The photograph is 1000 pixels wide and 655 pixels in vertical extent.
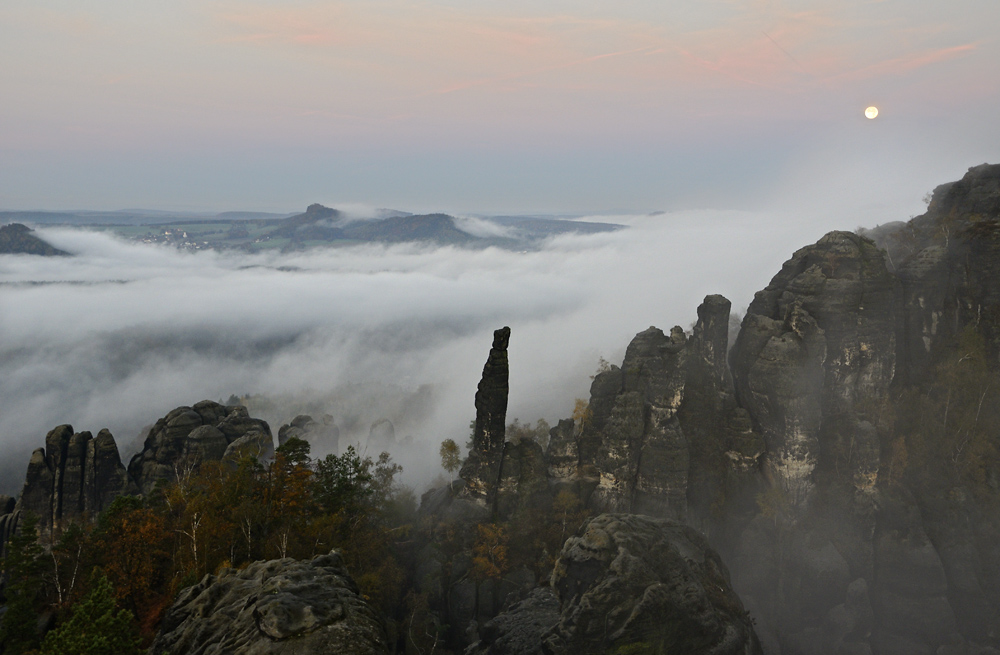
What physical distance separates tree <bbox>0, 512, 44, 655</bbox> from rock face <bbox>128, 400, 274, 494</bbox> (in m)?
25.6

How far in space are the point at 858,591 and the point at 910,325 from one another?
33025 mm

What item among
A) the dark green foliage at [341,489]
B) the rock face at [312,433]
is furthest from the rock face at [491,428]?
the rock face at [312,433]

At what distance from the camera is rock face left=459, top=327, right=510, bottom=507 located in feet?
192

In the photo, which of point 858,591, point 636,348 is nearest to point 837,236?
point 636,348

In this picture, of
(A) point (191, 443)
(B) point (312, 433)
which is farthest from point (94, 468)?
(B) point (312, 433)

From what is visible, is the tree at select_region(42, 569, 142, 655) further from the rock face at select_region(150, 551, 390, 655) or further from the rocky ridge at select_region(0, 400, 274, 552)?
the rocky ridge at select_region(0, 400, 274, 552)

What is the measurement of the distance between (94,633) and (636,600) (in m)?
29.3

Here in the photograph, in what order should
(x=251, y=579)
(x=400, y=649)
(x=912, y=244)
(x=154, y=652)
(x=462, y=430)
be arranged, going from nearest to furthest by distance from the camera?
(x=154, y=652), (x=251, y=579), (x=400, y=649), (x=912, y=244), (x=462, y=430)

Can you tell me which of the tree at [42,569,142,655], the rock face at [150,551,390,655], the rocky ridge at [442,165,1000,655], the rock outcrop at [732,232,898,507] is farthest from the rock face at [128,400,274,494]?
the rock outcrop at [732,232,898,507]

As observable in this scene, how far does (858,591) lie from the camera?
55.0 metres

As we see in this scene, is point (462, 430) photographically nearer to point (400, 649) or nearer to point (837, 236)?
point (400, 649)

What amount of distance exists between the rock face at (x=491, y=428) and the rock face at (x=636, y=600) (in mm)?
22760

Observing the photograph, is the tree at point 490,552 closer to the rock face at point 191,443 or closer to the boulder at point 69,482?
the rock face at point 191,443

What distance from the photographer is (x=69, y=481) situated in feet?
200
